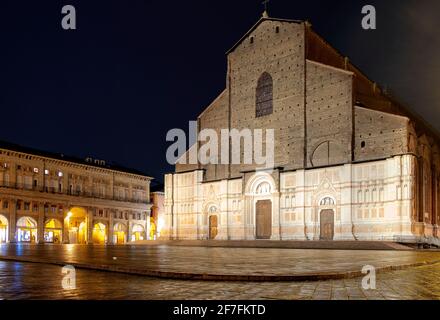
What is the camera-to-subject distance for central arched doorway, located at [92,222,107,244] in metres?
63.1

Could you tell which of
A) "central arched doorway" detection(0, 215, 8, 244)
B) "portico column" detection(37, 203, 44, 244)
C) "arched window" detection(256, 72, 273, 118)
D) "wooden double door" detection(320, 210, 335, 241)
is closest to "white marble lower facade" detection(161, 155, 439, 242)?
"wooden double door" detection(320, 210, 335, 241)

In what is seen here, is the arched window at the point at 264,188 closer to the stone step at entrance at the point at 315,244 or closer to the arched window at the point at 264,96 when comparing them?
the stone step at entrance at the point at 315,244

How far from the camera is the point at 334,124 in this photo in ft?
119

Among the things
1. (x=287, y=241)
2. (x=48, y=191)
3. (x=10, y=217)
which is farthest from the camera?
(x=48, y=191)

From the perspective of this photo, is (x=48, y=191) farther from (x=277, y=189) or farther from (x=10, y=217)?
(x=277, y=189)

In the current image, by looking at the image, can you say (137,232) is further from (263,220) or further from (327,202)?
(327,202)

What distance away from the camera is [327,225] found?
118 feet

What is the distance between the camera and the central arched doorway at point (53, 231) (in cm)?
5675

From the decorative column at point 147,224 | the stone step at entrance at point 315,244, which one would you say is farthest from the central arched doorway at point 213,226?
the decorative column at point 147,224

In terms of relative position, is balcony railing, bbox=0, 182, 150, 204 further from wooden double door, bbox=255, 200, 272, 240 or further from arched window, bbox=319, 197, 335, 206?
arched window, bbox=319, 197, 335, 206

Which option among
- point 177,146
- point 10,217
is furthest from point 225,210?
point 10,217

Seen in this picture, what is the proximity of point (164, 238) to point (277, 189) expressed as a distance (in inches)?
530

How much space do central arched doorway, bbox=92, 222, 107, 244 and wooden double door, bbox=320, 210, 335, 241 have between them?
3492 cm
